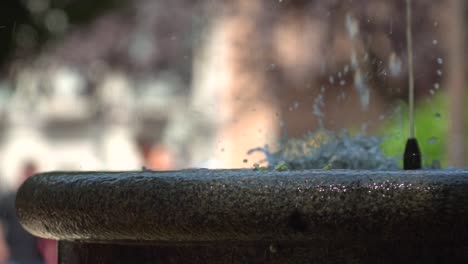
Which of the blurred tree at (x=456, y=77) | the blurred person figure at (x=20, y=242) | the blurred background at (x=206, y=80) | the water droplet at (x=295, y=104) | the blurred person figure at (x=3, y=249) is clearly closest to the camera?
the blurred background at (x=206, y=80)

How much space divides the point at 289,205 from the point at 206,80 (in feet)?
26.5

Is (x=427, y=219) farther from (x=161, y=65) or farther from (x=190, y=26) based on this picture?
(x=161, y=65)

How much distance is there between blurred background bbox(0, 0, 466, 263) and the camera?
562cm

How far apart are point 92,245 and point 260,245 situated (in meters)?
0.53

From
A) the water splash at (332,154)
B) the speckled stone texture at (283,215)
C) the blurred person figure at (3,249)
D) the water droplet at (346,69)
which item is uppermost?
the water droplet at (346,69)

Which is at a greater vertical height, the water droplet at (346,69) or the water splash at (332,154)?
the water droplet at (346,69)

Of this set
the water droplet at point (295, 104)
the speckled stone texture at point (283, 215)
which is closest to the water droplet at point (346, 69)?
the water droplet at point (295, 104)

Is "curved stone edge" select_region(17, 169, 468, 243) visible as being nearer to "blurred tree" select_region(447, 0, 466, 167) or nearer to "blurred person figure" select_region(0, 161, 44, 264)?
"blurred person figure" select_region(0, 161, 44, 264)

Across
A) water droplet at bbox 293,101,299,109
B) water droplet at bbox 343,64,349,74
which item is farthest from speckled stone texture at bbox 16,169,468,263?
water droplet at bbox 293,101,299,109

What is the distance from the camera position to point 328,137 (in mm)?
3865

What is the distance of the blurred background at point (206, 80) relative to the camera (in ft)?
18.4

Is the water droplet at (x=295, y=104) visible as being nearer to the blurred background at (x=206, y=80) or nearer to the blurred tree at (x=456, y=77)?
the blurred background at (x=206, y=80)

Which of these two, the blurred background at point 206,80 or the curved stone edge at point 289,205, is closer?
the curved stone edge at point 289,205

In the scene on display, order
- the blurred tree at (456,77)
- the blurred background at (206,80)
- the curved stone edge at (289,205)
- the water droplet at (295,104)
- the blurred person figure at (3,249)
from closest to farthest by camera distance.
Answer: the curved stone edge at (289,205), the blurred background at (206,80), the water droplet at (295,104), the blurred person figure at (3,249), the blurred tree at (456,77)
